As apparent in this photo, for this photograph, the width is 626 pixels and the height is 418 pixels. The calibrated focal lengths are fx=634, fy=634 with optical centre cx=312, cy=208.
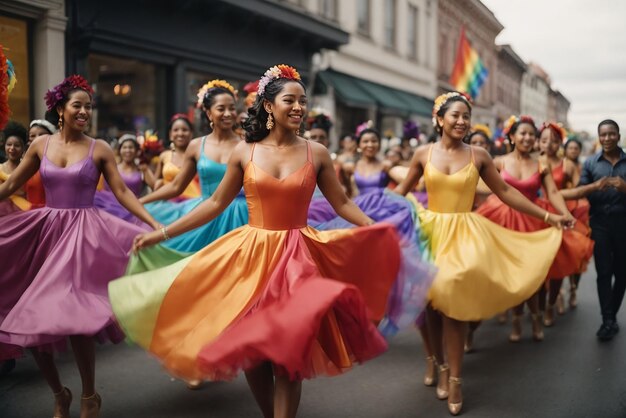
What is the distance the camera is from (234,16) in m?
15.8

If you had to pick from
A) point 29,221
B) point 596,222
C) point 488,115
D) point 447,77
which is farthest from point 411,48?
point 29,221

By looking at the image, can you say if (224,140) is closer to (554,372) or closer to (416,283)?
(416,283)

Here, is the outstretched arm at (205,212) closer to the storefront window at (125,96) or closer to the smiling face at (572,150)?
the smiling face at (572,150)

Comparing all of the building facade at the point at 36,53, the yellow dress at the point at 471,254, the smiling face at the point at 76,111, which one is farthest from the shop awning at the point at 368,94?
the smiling face at the point at 76,111

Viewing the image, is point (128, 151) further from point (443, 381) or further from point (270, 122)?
point (443, 381)

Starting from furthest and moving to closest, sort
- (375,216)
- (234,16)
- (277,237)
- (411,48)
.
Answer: (411,48), (234,16), (375,216), (277,237)

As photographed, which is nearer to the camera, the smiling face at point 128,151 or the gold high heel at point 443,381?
the gold high heel at point 443,381

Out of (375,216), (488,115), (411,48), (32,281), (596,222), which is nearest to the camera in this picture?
(32,281)

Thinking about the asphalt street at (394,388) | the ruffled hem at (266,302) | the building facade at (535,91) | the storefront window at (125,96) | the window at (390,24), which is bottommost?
the asphalt street at (394,388)

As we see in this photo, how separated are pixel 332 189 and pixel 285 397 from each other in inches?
52.2

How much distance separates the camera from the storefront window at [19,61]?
408 inches

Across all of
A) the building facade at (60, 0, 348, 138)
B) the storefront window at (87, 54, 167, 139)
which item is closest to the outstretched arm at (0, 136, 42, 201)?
the building facade at (60, 0, 348, 138)

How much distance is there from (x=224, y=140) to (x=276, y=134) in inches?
81.7

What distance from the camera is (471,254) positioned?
470cm
